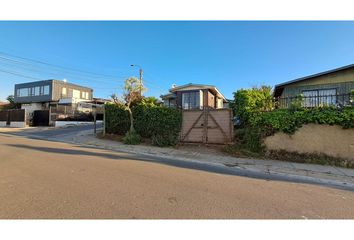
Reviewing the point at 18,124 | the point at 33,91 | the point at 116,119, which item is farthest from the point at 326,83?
the point at 33,91

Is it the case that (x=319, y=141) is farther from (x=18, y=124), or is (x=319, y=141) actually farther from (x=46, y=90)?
(x=46, y=90)

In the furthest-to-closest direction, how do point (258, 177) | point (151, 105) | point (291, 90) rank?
point (291, 90) < point (151, 105) < point (258, 177)

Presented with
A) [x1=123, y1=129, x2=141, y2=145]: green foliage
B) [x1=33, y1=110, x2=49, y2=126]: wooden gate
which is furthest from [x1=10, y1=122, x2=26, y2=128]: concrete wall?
[x1=123, y1=129, x2=141, y2=145]: green foliage

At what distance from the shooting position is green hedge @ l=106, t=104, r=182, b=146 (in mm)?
12149

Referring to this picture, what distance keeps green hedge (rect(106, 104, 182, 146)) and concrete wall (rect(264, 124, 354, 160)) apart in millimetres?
5463

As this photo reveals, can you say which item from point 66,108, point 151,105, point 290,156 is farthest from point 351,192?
point 66,108

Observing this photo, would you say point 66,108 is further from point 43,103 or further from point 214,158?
point 214,158

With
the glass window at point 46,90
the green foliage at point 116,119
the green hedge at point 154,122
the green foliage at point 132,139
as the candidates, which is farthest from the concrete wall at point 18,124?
the green foliage at point 132,139

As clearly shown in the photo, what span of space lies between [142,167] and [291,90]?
1320 centimetres

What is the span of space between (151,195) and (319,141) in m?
8.14

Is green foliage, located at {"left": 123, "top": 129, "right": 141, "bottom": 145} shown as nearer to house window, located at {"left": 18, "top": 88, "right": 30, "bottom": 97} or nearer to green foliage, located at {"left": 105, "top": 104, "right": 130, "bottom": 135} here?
green foliage, located at {"left": 105, "top": 104, "right": 130, "bottom": 135}

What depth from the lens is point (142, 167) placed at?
6.84 meters

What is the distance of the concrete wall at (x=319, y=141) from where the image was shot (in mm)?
8391

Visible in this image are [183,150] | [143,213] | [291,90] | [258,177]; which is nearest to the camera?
[143,213]
